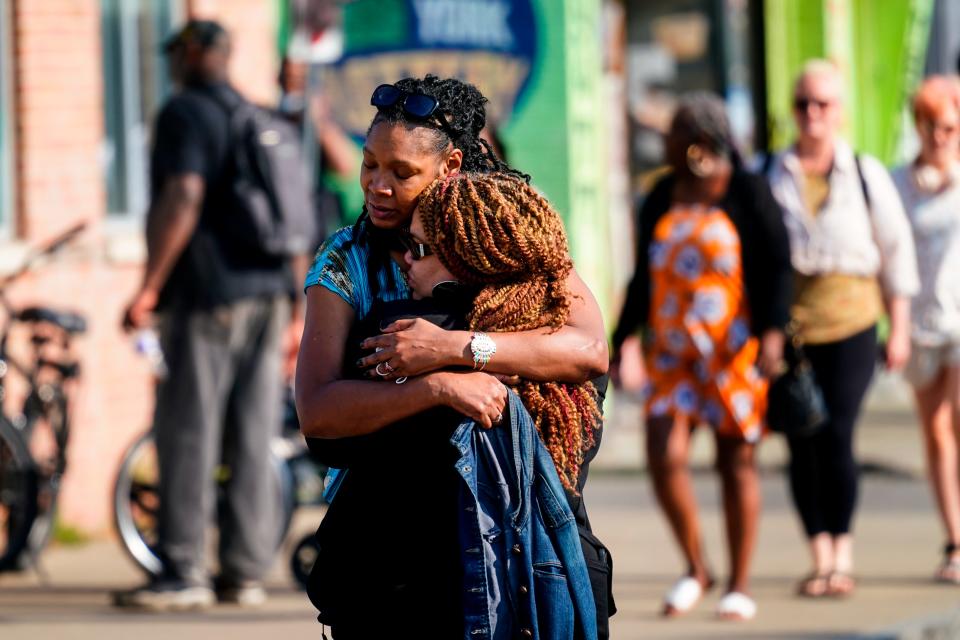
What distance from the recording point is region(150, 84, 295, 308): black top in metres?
7.55

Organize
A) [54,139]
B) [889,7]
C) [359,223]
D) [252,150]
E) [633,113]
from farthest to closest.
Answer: [633,113] → [889,7] → [54,139] → [252,150] → [359,223]

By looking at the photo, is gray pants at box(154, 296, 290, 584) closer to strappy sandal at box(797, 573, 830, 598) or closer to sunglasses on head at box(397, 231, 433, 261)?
strappy sandal at box(797, 573, 830, 598)

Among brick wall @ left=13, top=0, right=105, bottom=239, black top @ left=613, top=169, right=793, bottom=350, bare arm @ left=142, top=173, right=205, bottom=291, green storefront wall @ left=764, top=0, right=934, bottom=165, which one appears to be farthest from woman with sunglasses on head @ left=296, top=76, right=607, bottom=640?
green storefront wall @ left=764, top=0, right=934, bottom=165

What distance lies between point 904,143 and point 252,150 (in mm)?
13110

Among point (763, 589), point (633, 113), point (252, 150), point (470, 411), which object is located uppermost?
point (633, 113)

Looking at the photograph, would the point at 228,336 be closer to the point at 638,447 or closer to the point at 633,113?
the point at 638,447

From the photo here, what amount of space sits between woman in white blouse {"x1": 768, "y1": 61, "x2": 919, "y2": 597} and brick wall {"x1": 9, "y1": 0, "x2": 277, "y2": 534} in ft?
10.6

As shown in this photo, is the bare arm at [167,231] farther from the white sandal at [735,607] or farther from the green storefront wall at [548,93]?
the green storefront wall at [548,93]

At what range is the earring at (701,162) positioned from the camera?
24.4 ft

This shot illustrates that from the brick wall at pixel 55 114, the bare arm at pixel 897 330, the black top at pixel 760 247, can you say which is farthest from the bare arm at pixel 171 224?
the bare arm at pixel 897 330

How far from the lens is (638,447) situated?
1335 centimetres

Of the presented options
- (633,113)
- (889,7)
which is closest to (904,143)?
(889,7)

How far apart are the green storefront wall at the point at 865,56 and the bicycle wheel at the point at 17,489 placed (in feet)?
34.4

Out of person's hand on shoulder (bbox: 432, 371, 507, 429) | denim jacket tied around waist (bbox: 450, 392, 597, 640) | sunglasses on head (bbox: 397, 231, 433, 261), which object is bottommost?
denim jacket tied around waist (bbox: 450, 392, 597, 640)
